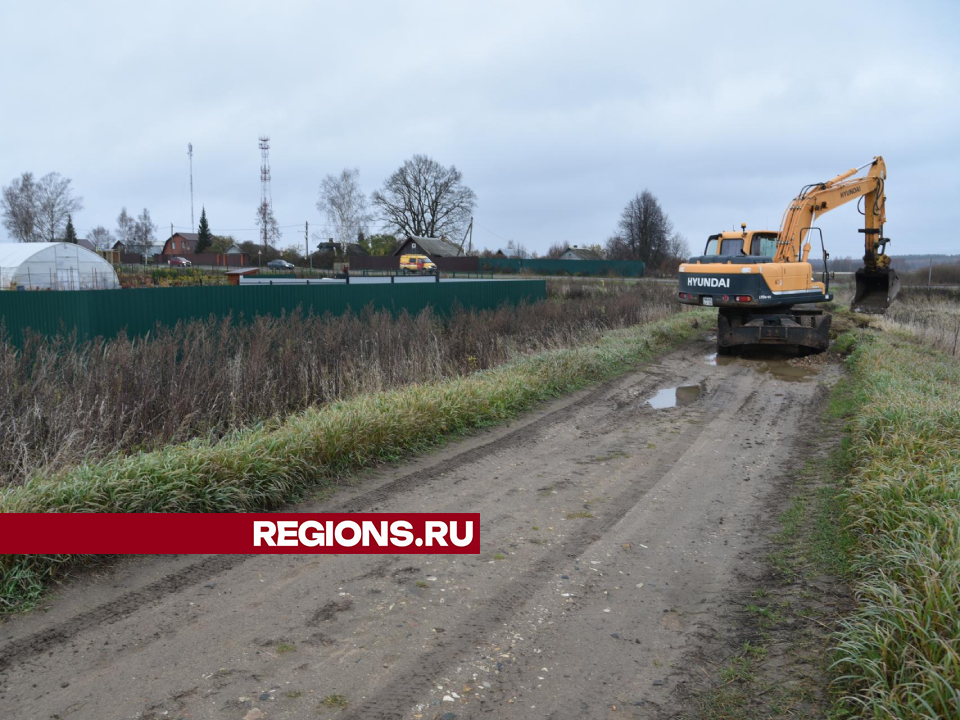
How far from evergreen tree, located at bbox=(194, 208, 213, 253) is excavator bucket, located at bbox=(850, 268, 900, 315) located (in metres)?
82.3

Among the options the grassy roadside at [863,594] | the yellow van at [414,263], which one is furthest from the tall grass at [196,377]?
the yellow van at [414,263]

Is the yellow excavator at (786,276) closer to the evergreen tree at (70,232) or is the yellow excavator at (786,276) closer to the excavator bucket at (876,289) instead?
the excavator bucket at (876,289)

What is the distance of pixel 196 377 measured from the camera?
8.66 m

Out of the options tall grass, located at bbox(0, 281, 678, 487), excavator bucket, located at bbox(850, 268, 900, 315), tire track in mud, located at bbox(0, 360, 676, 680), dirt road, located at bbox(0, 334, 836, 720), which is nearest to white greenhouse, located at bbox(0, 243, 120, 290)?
tall grass, located at bbox(0, 281, 678, 487)

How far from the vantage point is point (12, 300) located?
14062mm

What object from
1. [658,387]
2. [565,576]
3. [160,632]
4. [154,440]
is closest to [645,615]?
[565,576]

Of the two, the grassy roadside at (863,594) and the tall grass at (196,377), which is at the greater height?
the tall grass at (196,377)

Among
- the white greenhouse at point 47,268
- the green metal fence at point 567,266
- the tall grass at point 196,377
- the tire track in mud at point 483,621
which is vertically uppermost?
the green metal fence at point 567,266

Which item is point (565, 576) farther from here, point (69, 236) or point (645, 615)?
point (69, 236)

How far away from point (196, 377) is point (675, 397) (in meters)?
7.27

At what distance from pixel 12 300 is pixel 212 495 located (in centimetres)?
1114

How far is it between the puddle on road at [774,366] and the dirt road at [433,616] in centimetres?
726

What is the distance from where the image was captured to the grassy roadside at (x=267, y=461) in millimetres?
4984

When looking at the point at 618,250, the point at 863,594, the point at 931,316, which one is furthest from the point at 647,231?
the point at 863,594
